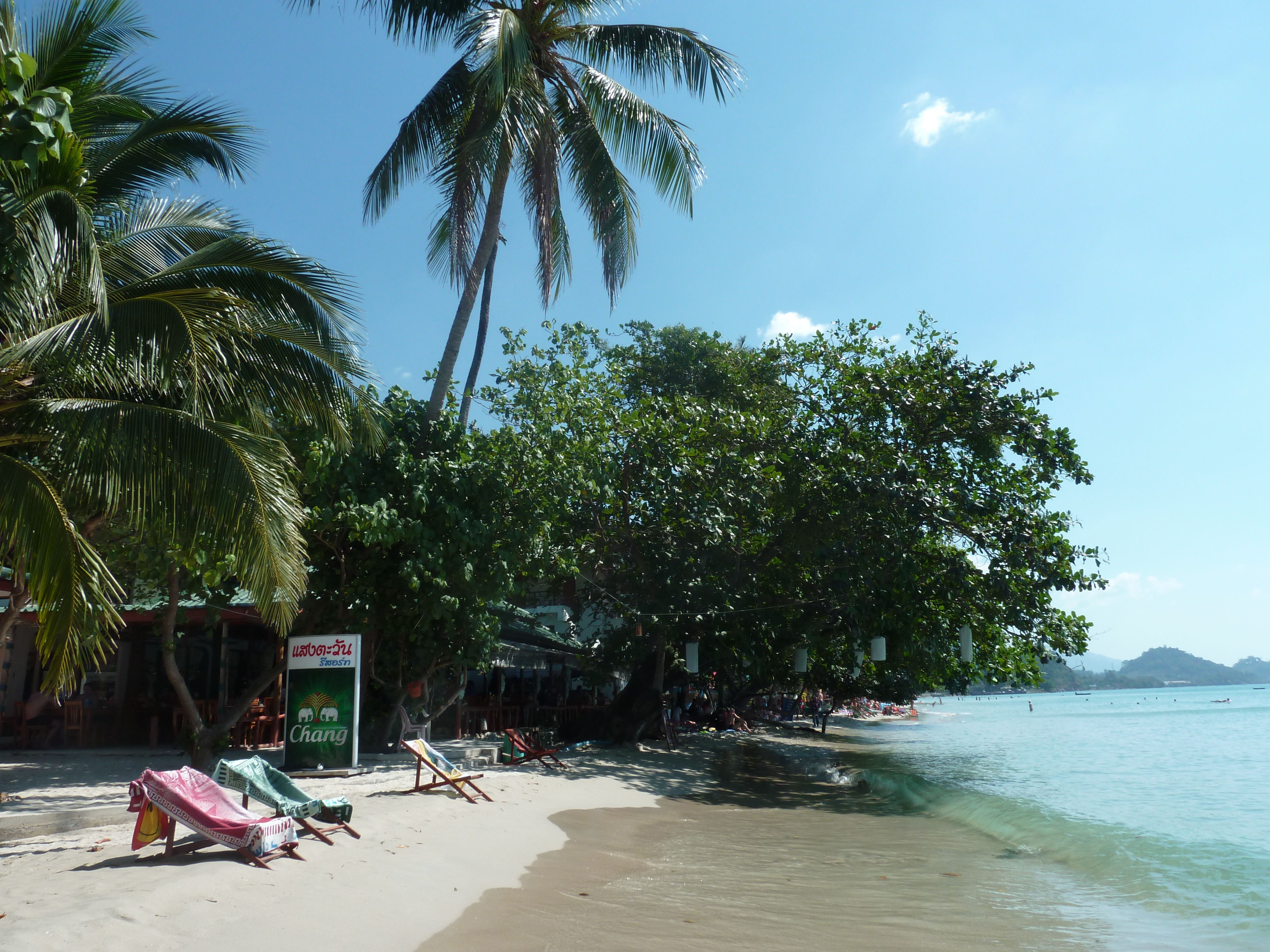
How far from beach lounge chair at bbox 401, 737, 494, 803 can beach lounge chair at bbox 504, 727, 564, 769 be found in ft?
11.0

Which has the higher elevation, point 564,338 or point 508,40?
point 508,40

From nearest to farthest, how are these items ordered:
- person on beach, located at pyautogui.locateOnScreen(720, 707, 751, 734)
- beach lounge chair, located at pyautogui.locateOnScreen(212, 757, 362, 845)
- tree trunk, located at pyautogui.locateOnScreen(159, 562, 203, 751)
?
beach lounge chair, located at pyautogui.locateOnScreen(212, 757, 362, 845) → tree trunk, located at pyautogui.locateOnScreen(159, 562, 203, 751) → person on beach, located at pyautogui.locateOnScreen(720, 707, 751, 734)

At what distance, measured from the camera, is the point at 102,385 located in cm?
675

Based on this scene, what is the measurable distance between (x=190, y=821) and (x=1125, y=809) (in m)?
16.0

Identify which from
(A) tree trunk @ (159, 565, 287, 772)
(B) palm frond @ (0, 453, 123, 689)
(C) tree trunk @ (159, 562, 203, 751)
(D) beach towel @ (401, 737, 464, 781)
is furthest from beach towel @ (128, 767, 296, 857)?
(C) tree trunk @ (159, 562, 203, 751)

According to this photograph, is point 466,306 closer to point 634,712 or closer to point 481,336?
point 481,336

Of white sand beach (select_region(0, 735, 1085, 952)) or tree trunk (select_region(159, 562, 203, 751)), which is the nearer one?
white sand beach (select_region(0, 735, 1085, 952))

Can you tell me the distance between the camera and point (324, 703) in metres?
10.5

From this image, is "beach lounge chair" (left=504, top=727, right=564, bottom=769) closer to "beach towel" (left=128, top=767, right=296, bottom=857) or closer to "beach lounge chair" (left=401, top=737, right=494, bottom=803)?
"beach lounge chair" (left=401, top=737, right=494, bottom=803)

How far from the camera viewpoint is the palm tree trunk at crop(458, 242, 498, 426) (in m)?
15.6

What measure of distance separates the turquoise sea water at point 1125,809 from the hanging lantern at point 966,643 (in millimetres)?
2591

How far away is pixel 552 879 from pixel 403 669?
630 centimetres

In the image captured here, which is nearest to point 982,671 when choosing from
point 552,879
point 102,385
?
point 552,879

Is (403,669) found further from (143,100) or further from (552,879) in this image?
(143,100)
